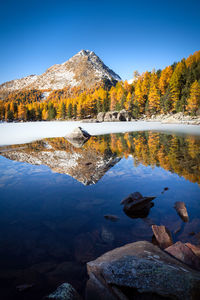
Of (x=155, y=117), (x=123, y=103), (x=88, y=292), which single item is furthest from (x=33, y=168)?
(x=123, y=103)

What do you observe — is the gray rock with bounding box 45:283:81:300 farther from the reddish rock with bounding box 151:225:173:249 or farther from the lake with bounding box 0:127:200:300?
the reddish rock with bounding box 151:225:173:249

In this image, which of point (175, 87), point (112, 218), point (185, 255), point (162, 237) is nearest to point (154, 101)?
point (175, 87)

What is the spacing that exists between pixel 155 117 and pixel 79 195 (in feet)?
158

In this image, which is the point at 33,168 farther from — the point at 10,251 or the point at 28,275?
the point at 28,275

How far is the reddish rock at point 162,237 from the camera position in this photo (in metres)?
2.70

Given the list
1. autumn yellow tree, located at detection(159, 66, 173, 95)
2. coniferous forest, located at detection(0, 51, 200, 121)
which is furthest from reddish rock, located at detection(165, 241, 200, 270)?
autumn yellow tree, located at detection(159, 66, 173, 95)

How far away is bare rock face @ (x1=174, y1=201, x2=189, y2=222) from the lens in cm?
348

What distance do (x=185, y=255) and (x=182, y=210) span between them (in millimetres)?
1519

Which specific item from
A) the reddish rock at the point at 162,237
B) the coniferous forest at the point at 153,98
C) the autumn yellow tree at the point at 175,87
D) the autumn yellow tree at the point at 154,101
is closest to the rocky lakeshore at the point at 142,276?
the reddish rock at the point at 162,237

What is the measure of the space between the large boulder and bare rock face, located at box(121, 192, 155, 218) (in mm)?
1471

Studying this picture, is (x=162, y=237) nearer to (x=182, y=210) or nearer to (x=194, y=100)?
(x=182, y=210)

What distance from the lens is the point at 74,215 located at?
12.3 feet

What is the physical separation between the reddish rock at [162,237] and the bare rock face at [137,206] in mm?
758

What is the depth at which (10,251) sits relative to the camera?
107 inches
